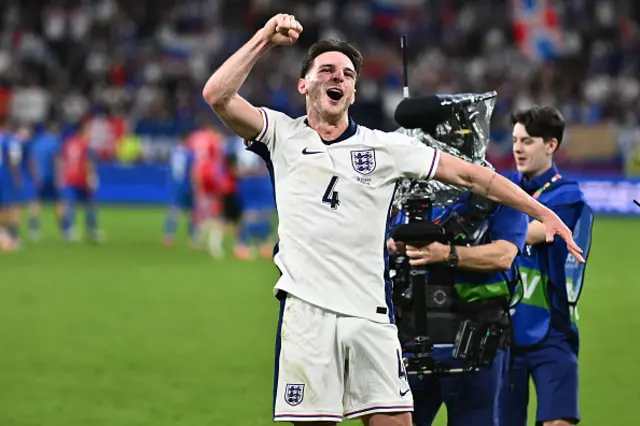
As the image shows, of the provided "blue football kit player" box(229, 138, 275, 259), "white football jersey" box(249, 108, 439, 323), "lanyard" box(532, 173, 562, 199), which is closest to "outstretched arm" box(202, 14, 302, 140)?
"white football jersey" box(249, 108, 439, 323)

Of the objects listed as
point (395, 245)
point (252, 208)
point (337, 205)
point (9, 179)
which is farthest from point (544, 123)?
point (9, 179)

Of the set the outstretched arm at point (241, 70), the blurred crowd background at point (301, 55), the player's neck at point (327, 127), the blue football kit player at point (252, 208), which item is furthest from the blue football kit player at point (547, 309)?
the blurred crowd background at point (301, 55)

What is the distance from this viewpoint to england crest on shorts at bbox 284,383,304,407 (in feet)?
16.9

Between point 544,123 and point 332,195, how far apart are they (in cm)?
206

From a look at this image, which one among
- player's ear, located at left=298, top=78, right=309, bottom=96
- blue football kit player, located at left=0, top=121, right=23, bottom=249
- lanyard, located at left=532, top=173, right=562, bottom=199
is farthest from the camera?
blue football kit player, located at left=0, top=121, right=23, bottom=249

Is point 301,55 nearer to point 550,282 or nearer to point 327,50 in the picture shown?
point 550,282

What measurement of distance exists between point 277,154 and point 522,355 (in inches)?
85.4

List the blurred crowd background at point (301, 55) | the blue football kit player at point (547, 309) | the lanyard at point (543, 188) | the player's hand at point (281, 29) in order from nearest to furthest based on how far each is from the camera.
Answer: the player's hand at point (281, 29)
the blue football kit player at point (547, 309)
the lanyard at point (543, 188)
the blurred crowd background at point (301, 55)

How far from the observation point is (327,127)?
5309mm

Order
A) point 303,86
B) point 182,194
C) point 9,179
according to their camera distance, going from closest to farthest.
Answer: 1. point 303,86
2. point 9,179
3. point 182,194

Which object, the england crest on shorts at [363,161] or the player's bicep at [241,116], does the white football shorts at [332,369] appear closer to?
the england crest on shorts at [363,161]

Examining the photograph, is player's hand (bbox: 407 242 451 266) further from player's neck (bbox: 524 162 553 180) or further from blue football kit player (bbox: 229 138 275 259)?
blue football kit player (bbox: 229 138 275 259)

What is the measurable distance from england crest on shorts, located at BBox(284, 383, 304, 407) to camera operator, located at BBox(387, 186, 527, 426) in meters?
0.99

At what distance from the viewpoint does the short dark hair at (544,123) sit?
22.4ft
